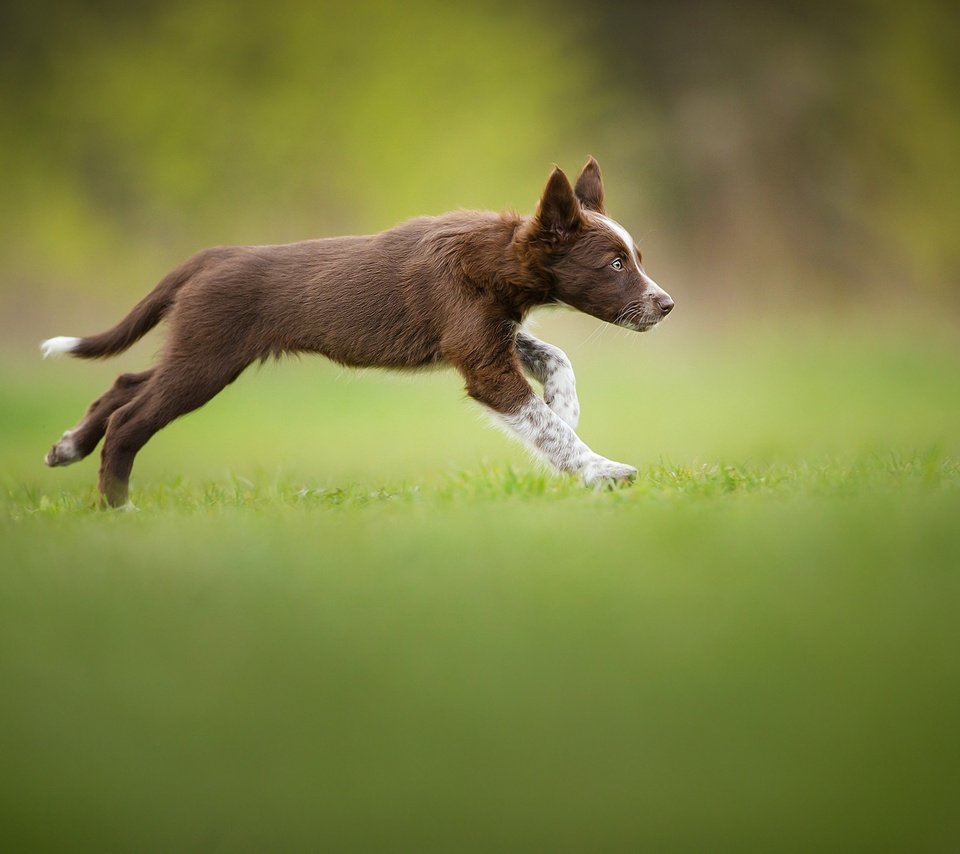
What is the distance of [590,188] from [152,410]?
2.42 m

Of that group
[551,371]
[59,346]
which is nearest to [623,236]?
[551,371]

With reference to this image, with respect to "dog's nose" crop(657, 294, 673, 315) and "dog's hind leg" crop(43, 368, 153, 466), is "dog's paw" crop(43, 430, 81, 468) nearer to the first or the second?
"dog's hind leg" crop(43, 368, 153, 466)

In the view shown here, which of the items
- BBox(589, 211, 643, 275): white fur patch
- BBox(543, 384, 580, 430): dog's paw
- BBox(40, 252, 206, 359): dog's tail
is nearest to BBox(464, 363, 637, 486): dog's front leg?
BBox(543, 384, 580, 430): dog's paw

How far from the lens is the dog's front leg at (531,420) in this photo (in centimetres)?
566

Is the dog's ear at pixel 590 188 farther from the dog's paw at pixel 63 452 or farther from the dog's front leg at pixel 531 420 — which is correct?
the dog's paw at pixel 63 452

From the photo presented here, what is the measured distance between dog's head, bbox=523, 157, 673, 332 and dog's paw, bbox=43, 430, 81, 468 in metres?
2.54

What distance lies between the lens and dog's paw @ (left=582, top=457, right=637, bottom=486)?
554 centimetres

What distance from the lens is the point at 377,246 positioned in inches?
238

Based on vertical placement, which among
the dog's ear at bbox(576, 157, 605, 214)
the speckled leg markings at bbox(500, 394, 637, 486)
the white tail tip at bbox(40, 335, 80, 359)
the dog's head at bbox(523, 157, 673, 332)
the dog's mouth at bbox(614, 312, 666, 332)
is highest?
the dog's ear at bbox(576, 157, 605, 214)

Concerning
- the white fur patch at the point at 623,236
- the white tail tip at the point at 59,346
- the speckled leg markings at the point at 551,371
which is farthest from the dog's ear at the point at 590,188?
the white tail tip at the point at 59,346

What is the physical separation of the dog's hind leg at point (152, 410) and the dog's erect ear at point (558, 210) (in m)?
1.63

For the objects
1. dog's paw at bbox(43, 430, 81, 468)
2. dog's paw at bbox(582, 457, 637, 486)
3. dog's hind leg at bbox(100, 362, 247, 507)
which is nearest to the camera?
dog's paw at bbox(582, 457, 637, 486)

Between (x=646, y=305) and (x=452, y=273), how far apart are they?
0.93m

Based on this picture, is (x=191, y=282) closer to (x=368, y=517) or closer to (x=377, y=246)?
(x=377, y=246)
